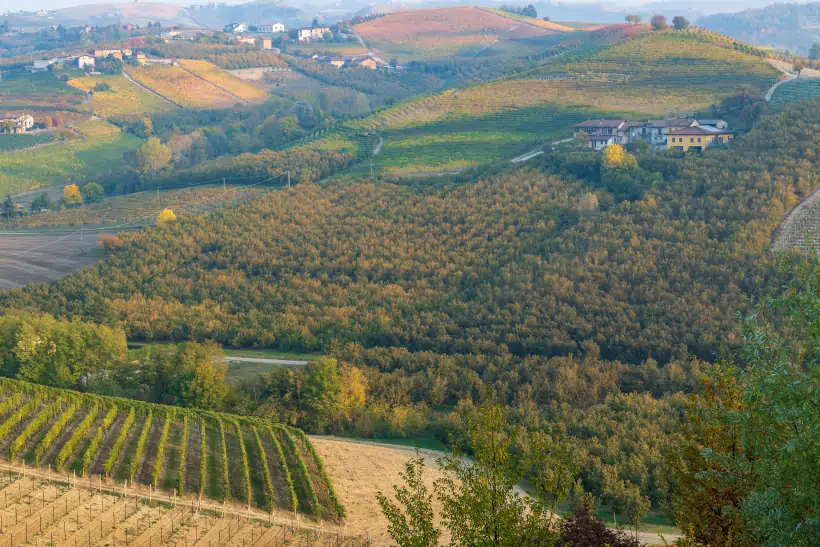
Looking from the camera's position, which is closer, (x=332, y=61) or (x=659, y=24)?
(x=659, y=24)

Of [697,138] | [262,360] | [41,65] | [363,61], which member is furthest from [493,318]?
[363,61]

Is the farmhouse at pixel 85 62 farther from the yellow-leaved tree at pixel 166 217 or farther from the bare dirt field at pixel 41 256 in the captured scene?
the yellow-leaved tree at pixel 166 217

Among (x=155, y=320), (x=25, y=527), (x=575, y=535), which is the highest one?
(x=575, y=535)

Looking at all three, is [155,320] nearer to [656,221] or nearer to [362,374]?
[362,374]

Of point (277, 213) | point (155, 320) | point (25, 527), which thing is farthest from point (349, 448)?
point (277, 213)

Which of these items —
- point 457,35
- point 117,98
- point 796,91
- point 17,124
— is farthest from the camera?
point 457,35

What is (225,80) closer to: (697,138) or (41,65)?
(41,65)
